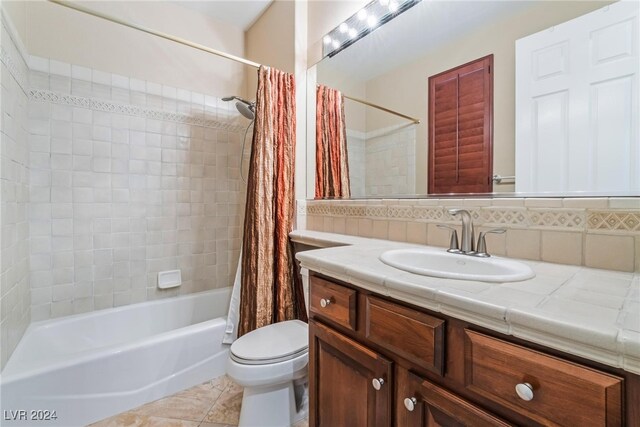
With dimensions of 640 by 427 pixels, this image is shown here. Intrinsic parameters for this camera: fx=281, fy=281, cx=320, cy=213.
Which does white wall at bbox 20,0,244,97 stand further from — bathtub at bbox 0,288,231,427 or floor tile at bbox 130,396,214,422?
floor tile at bbox 130,396,214,422

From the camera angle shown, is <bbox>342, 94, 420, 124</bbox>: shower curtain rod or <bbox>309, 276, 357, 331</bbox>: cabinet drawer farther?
<bbox>342, 94, 420, 124</bbox>: shower curtain rod

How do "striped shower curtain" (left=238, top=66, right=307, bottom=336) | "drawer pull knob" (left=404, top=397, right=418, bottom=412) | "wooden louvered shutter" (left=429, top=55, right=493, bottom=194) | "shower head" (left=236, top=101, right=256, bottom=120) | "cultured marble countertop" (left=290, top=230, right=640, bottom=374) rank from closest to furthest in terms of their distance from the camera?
"cultured marble countertop" (left=290, top=230, right=640, bottom=374) < "drawer pull knob" (left=404, top=397, right=418, bottom=412) < "wooden louvered shutter" (left=429, top=55, right=493, bottom=194) < "striped shower curtain" (left=238, top=66, right=307, bottom=336) < "shower head" (left=236, top=101, right=256, bottom=120)

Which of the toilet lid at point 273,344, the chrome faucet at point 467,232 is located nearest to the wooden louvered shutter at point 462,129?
the chrome faucet at point 467,232

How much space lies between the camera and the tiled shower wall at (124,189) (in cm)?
170

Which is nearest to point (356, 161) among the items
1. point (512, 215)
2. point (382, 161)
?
point (382, 161)

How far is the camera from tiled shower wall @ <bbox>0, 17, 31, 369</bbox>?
1.24m

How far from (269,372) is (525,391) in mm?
982

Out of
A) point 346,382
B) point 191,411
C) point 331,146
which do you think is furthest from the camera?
point 331,146

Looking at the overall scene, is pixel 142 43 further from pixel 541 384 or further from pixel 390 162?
pixel 541 384

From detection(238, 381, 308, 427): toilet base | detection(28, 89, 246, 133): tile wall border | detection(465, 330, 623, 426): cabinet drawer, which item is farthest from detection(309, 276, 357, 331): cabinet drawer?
detection(28, 89, 246, 133): tile wall border

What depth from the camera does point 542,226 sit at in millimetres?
934

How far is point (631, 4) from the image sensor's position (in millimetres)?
828

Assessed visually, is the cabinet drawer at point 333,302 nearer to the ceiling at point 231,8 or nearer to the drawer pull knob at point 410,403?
the drawer pull knob at point 410,403

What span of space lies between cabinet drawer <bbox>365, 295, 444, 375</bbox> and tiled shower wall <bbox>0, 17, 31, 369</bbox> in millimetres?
1562
